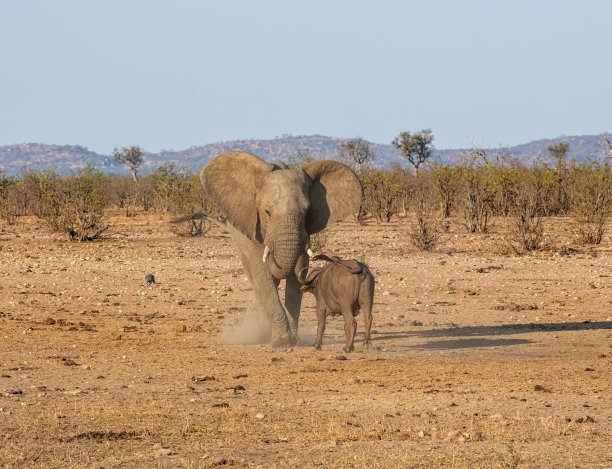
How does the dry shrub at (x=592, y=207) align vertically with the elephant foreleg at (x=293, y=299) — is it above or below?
above

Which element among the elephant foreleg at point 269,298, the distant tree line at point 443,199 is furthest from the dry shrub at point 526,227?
the elephant foreleg at point 269,298

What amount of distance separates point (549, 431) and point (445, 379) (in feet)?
7.94

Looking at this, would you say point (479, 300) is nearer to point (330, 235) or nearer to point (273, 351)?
point (273, 351)

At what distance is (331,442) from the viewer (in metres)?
6.92

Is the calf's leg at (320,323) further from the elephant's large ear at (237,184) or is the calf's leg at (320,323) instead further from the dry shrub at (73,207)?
the dry shrub at (73,207)

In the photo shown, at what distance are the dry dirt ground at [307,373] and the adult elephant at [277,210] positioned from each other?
0.81m

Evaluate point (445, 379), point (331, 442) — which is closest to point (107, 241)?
point (445, 379)

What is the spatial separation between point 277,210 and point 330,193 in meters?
1.36

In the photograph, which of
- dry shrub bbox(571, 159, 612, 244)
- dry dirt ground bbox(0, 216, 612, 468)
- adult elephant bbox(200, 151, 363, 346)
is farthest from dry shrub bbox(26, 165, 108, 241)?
adult elephant bbox(200, 151, 363, 346)

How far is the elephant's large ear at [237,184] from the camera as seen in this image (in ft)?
38.9

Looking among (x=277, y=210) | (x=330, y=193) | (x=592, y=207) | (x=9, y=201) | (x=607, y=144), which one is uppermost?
(x=607, y=144)

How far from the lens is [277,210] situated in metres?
11.1

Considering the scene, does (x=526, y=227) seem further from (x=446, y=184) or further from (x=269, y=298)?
(x=269, y=298)

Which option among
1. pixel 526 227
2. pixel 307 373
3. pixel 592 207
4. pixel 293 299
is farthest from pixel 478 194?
pixel 307 373
